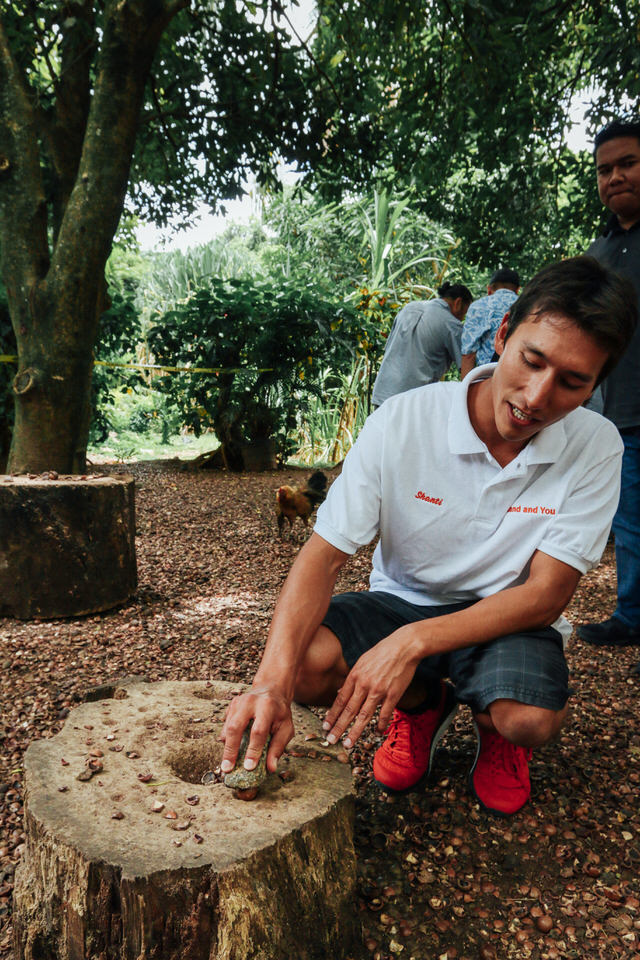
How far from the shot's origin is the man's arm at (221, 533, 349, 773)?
132 centimetres

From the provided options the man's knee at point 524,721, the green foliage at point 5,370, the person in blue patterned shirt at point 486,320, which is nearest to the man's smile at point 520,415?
the man's knee at point 524,721

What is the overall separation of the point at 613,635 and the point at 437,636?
1.80 m

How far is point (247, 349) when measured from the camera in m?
7.92

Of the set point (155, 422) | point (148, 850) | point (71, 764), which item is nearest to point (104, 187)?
point (71, 764)

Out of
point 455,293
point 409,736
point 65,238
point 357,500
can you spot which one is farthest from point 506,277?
point 409,736

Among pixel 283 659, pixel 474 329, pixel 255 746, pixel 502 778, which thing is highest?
pixel 474 329

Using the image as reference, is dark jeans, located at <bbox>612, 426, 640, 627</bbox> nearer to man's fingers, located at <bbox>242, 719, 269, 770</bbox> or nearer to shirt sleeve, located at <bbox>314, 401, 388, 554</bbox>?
shirt sleeve, located at <bbox>314, 401, 388, 554</bbox>

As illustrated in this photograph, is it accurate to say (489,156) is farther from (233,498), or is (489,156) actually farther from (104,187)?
(233,498)

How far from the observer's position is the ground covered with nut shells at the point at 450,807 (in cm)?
142

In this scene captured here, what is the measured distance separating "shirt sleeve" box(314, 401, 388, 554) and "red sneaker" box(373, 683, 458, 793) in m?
0.56

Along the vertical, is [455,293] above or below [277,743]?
above

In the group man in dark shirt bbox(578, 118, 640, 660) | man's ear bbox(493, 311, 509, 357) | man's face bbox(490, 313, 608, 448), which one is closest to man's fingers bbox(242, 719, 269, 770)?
man's face bbox(490, 313, 608, 448)

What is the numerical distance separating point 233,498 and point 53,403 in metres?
2.77

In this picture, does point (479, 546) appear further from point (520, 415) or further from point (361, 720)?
point (361, 720)
